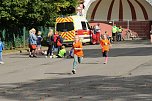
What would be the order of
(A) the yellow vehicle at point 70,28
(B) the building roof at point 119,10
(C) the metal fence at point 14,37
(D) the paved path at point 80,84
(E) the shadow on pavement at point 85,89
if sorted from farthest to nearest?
(B) the building roof at point 119,10 → (A) the yellow vehicle at point 70,28 → (C) the metal fence at point 14,37 → (D) the paved path at point 80,84 → (E) the shadow on pavement at point 85,89

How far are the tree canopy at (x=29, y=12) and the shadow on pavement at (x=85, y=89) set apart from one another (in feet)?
63.6

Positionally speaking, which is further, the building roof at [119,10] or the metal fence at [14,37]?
the building roof at [119,10]


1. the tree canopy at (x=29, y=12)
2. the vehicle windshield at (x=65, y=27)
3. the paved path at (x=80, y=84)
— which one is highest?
the tree canopy at (x=29, y=12)

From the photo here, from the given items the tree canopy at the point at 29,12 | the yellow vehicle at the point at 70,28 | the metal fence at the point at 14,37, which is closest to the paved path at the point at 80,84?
the tree canopy at the point at 29,12

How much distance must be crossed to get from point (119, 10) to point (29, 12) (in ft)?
75.8

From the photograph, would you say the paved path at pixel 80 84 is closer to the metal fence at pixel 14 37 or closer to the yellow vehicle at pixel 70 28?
the metal fence at pixel 14 37

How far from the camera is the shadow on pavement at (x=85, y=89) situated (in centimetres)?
1159

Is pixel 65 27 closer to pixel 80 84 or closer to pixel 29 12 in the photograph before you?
pixel 29 12

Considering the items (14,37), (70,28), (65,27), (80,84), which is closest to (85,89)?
(80,84)

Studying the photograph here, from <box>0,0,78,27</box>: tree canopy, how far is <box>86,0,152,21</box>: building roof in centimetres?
1648

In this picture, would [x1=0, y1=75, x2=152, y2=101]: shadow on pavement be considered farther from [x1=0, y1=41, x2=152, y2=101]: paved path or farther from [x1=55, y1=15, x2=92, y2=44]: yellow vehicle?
[x1=55, y1=15, x2=92, y2=44]: yellow vehicle

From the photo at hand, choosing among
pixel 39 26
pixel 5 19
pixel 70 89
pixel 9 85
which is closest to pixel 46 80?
pixel 9 85

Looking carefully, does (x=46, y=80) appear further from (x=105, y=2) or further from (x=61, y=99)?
(x=105, y=2)

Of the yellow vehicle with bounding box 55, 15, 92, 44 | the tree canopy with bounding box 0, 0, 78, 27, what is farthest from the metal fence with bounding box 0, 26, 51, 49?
the yellow vehicle with bounding box 55, 15, 92, 44
